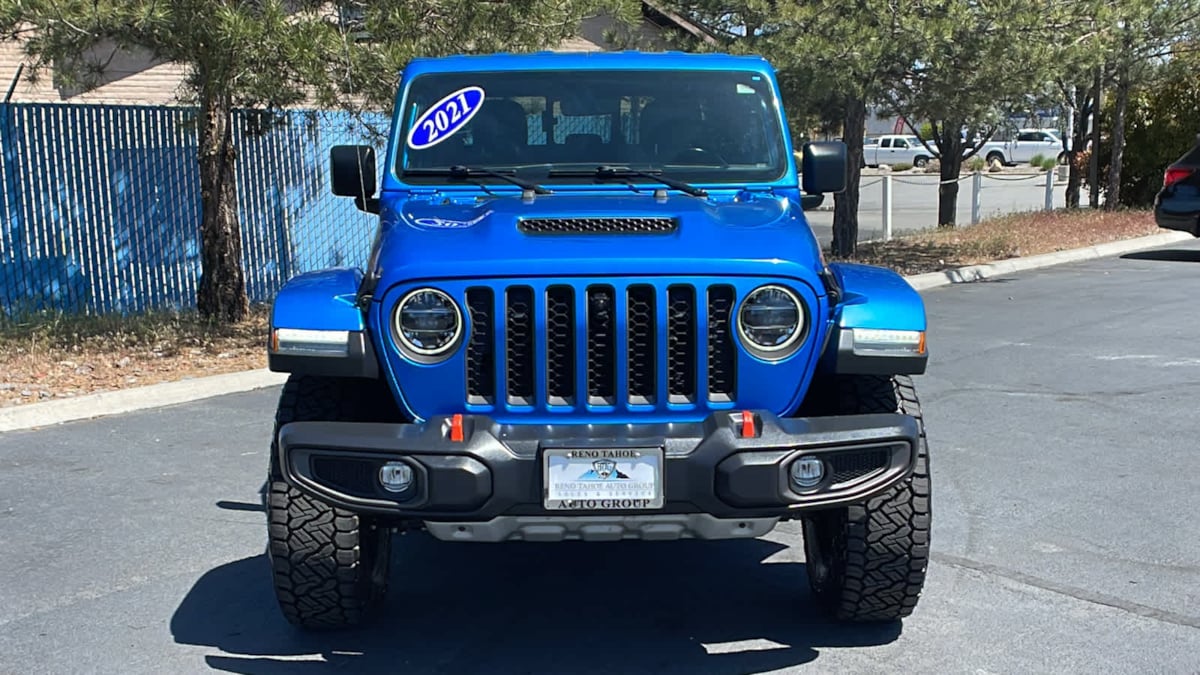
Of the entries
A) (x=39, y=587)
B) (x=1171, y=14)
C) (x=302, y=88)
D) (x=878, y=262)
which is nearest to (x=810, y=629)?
(x=39, y=587)

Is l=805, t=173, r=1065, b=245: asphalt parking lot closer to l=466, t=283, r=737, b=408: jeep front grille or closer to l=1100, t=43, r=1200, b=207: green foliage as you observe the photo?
l=1100, t=43, r=1200, b=207: green foliage

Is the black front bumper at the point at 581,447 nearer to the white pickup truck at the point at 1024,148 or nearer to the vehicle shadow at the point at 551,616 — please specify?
the vehicle shadow at the point at 551,616

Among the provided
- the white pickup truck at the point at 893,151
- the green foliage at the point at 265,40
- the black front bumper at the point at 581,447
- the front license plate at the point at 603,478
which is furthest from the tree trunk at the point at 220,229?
the white pickup truck at the point at 893,151

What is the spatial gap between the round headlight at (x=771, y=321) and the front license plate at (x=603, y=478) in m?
0.51

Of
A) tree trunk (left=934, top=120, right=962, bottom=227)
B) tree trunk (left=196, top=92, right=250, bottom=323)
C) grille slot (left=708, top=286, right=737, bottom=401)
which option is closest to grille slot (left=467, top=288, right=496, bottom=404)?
grille slot (left=708, top=286, right=737, bottom=401)

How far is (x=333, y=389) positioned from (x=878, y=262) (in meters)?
12.6

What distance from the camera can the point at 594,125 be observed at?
5340 mm

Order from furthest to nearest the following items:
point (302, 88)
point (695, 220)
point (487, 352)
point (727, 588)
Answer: point (302, 88)
point (727, 588)
point (695, 220)
point (487, 352)

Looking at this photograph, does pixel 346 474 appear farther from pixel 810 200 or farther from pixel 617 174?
pixel 810 200

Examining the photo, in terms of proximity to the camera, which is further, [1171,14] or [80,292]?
[1171,14]

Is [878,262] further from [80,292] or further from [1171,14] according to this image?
[80,292]

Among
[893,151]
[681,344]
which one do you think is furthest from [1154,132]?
[893,151]

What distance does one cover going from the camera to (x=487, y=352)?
402cm

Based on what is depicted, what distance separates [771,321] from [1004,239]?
14.8 m
